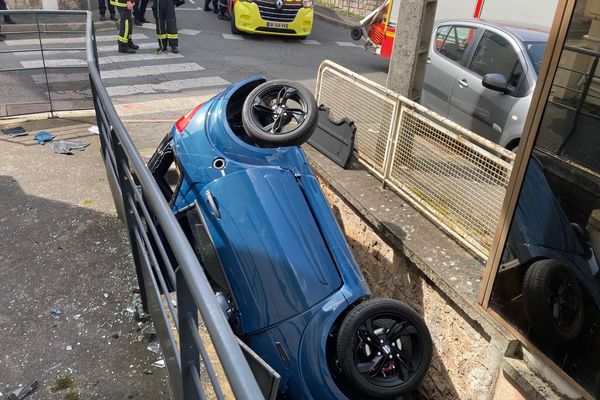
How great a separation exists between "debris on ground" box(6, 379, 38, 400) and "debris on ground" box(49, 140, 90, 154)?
3091mm

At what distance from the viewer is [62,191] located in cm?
450

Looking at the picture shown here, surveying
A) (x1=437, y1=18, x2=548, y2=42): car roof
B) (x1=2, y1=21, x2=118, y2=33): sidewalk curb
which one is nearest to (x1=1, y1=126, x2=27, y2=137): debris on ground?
(x1=437, y1=18, x2=548, y2=42): car roof

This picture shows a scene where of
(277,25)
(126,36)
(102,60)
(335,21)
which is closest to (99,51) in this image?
(126,36)

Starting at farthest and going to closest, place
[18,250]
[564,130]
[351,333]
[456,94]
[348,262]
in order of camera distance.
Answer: [456,94] < [18,250] < [348,262] < [351,333] < [564,130]

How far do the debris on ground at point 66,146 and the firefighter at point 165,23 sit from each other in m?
6.50

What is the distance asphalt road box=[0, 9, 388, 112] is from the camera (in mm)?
7027

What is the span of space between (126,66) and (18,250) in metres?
7.56

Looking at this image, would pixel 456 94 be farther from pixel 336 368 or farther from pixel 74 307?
pixel 74 307

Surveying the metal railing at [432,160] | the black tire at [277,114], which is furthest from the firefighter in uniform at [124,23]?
the black tire at [277,114]

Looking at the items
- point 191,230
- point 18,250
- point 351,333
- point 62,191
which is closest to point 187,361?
point 351,333

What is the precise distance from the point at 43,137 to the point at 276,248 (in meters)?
3.50

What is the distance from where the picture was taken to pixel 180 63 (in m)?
11.0

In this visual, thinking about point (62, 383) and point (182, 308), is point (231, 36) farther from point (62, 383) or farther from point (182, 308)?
point (182, 308)

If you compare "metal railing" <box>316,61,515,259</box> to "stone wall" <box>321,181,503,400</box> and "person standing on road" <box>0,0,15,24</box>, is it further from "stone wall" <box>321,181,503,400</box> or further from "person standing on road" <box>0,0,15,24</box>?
"person standing on road" <box>0,0,15,24</box>
